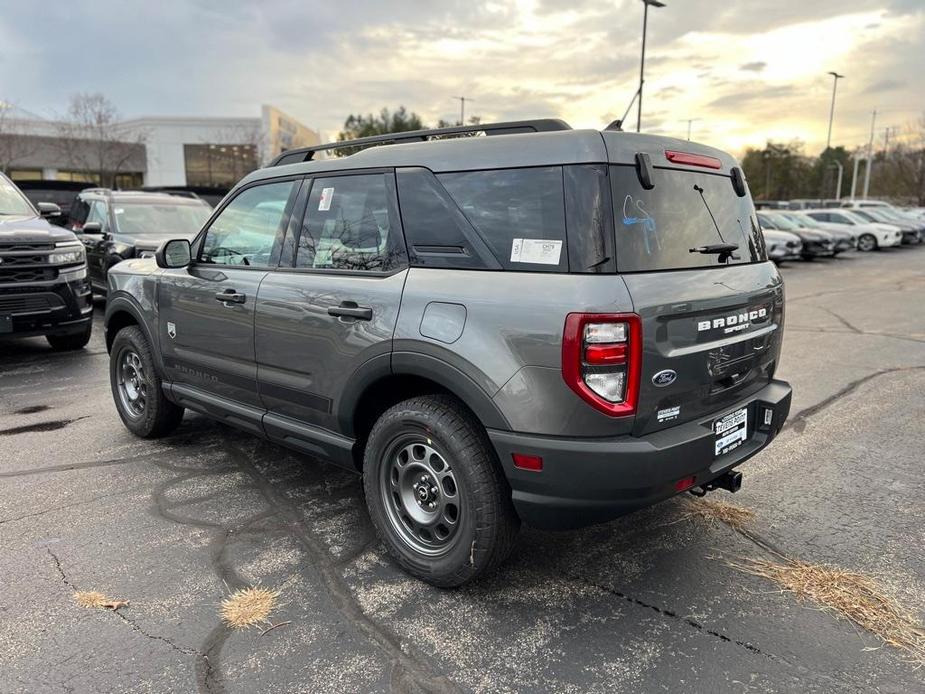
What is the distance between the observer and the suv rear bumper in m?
2.47

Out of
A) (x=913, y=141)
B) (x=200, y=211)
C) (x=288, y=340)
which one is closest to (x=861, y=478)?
(x=288, y=340)

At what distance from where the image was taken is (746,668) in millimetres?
2424

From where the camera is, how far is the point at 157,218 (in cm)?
1044

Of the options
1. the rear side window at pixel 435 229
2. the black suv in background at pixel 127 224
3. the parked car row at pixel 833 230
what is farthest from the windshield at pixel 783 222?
the rear side window at pixel 435 229

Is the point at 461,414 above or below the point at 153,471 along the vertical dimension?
above

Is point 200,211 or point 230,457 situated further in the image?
point 200,211

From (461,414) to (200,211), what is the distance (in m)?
9.64

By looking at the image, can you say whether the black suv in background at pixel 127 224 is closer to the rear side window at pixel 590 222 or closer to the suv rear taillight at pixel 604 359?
the rear side window at pixel 590 222

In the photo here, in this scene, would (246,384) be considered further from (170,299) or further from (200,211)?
(200,211)

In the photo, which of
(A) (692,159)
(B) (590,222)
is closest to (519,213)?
(B) (590,222)

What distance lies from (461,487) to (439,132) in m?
1.80

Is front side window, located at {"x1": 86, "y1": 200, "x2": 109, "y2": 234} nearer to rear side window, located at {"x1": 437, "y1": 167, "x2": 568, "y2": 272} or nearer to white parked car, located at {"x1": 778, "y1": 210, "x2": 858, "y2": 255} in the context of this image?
rear side window, located at {"x1": 437, "y1": 167, "x2": 568, "y2": 272}

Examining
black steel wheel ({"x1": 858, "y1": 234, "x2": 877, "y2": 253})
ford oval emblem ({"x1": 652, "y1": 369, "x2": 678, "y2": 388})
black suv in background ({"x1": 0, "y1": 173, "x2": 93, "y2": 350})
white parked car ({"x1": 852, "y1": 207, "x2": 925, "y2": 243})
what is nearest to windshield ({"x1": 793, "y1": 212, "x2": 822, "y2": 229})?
black steel wheel ({"x1": 858, "y1": 234, "x2": 877, "y2": 253})

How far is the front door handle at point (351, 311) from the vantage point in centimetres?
302
